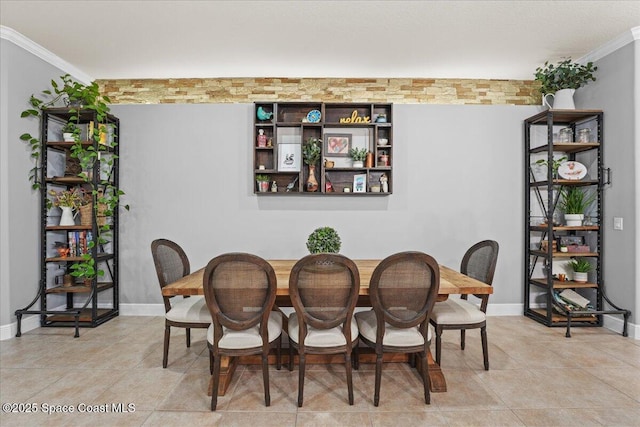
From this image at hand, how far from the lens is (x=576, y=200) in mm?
3793

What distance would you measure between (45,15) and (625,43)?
5.28m

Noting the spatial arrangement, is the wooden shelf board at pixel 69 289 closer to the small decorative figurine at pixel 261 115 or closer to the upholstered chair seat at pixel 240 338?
the upholstered chair seat at pixel 240 338

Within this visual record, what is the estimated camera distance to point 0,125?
10.7 feet

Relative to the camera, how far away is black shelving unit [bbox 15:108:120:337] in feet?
11.8

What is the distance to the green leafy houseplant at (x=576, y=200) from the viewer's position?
3777mm

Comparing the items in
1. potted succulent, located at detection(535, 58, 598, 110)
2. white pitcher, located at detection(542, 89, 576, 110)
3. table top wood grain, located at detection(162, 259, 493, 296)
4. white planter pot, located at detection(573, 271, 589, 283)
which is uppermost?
potted succulent, located at detection(535, 58, 598, 110)

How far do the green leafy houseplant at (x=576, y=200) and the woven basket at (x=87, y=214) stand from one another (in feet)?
16.7

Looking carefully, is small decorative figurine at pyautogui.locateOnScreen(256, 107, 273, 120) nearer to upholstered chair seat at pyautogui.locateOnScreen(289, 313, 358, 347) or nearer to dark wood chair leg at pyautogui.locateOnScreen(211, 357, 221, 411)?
upholstered chair seat at pyautogui.locateOnScreen(289, 313, 358, 347)

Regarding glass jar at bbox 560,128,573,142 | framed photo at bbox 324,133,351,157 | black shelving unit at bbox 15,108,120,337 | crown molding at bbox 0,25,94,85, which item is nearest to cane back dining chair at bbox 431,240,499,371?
framed photo at bbox 324,133,351,157

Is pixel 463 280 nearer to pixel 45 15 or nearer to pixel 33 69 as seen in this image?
pixel 45 15

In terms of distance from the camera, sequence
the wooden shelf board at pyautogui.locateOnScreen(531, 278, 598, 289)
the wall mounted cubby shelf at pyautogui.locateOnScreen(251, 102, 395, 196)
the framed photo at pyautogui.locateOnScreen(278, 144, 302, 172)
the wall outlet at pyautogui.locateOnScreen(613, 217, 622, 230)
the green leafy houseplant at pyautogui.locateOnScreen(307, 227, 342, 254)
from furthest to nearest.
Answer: the framed photo at pyautogui.locateOnScreen(278, 144, 302, 172) → the wall mounted cubby shelf at pyautogui.locateOnScreen(251, 102, 395, 196) → the wooden shelf board at pyautogui.locateOnScreen(531, 278, 598, 289) → the wall outlet at pyautogui.locateOnScreen(613, 217, 622, 230) → the green leafy houseplant at pyautogui.locateOnScreen(307, 227, 342, 254)

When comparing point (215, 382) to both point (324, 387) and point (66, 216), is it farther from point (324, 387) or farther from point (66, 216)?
point (66, 216)

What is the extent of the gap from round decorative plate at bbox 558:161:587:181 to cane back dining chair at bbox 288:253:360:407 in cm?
305

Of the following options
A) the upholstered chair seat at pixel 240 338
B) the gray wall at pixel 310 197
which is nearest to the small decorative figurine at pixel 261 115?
the gray wall at pixel 310 197
